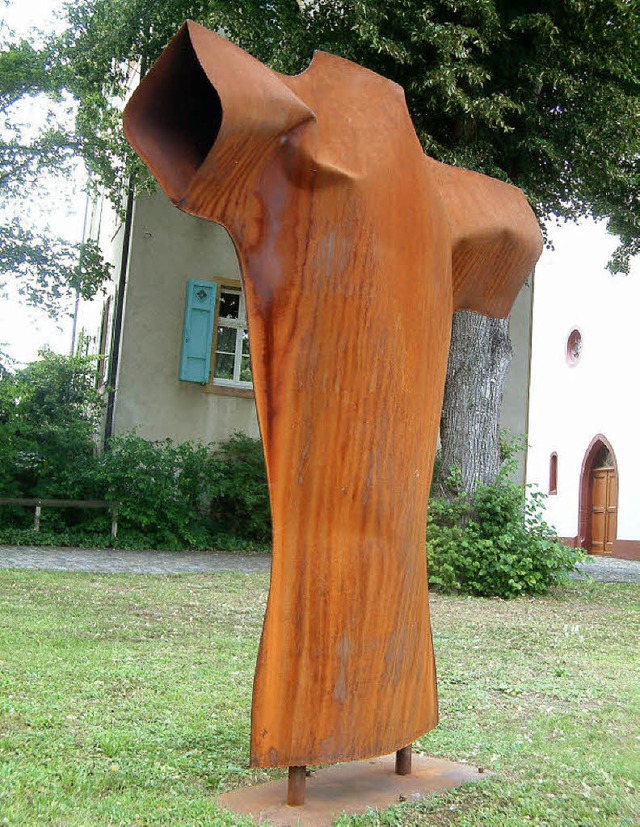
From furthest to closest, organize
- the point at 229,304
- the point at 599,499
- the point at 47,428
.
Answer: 1. the point at 599,499
2. the point at 229,304
3. the point at 47,428

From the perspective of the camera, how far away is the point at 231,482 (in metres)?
13.4

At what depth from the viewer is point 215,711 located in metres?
3.96

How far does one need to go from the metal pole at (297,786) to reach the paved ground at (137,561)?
684 cm

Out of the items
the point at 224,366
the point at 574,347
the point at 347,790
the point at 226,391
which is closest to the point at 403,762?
the point at 347,790

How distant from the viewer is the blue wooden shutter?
550 inches

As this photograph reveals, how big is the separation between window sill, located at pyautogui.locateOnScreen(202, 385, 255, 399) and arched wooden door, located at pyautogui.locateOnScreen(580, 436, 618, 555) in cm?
867

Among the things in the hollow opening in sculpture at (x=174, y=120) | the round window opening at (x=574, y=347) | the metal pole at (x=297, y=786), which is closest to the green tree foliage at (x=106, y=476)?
the round window opening at (x=574, y=347)

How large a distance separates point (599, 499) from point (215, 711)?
1732 cm

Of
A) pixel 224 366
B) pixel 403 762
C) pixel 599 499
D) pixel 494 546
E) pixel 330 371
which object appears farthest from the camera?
pixel 599 499

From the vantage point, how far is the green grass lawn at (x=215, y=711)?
276 cm

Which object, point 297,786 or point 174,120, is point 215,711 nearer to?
point 297,786

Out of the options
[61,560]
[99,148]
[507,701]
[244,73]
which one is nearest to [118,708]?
[507,701]

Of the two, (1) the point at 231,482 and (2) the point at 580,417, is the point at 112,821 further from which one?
(2) the point at 580,417

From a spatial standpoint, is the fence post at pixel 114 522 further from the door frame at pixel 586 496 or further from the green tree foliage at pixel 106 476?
the door frame at pixel 586 496
